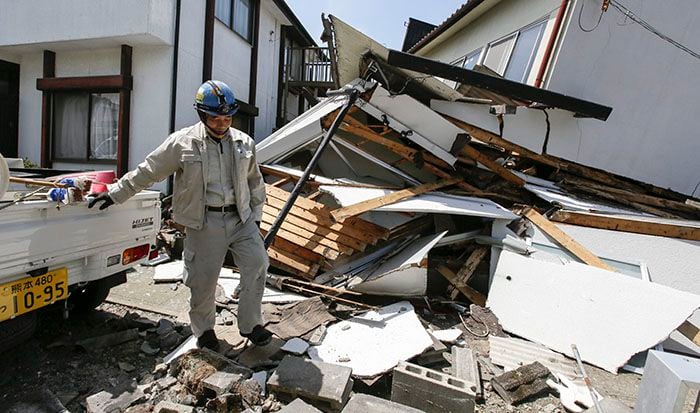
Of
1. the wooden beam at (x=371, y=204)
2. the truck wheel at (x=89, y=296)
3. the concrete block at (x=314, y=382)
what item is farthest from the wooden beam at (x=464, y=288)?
the truck wheel at (x=89, y=296)

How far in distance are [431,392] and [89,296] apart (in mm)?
2945

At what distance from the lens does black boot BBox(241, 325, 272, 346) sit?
2762mm

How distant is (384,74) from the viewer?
5.05 metres

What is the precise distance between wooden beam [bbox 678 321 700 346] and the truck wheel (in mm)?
4955

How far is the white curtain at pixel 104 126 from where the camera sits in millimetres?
7145

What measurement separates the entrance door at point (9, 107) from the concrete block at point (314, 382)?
376 inches

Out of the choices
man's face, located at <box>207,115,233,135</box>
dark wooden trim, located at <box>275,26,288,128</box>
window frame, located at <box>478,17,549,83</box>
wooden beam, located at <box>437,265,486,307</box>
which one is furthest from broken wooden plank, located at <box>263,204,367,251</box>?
dark wooden trim, located at <box>275,26,288,128</box>

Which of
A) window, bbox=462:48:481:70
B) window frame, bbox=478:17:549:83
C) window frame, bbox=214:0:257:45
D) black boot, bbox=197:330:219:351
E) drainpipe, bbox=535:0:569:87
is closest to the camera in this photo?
black boot, bbox=197:330:219:351

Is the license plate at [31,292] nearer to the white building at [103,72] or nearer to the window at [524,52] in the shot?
the white building at [103,72]

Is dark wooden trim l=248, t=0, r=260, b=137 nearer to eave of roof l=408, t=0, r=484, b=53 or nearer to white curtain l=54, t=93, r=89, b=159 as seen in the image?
white curtain l=54, t=93, r=89, b=159

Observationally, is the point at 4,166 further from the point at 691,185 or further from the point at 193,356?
the point at 691,185

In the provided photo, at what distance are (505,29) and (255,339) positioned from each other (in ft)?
24.3

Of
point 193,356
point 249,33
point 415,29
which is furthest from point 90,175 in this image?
point 415,29

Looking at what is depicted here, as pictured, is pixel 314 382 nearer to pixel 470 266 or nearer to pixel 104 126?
pixel 470 266
